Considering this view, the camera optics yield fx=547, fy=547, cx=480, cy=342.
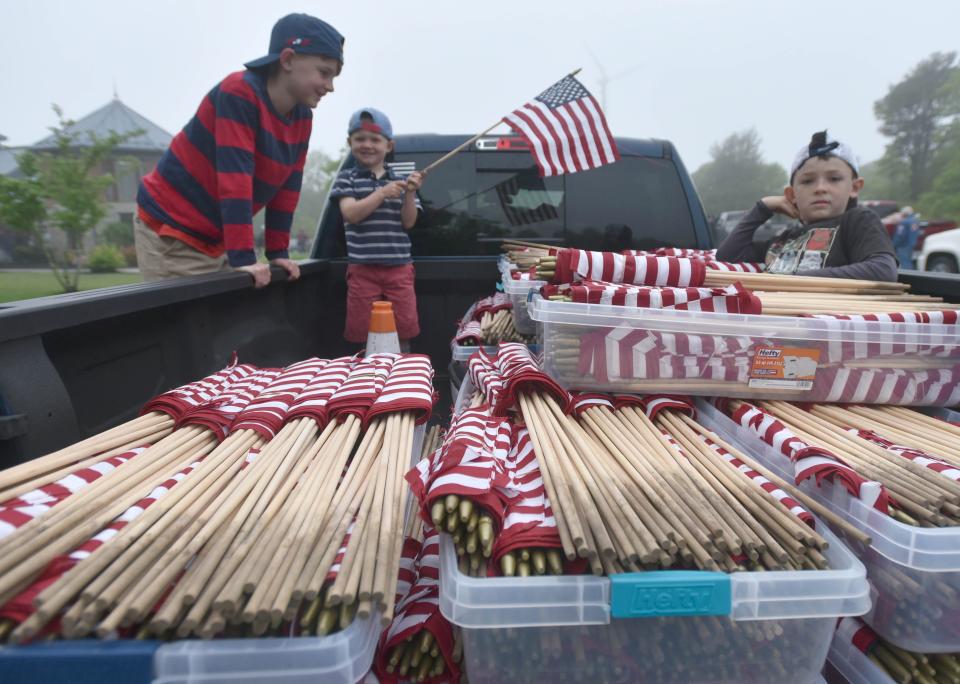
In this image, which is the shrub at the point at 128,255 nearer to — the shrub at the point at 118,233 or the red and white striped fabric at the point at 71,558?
the shrub at the point at 118,233

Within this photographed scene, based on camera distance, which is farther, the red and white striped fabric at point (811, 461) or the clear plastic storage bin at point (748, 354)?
the clear plastic storage bin at point (748, 354)

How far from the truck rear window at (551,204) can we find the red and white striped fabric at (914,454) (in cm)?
196

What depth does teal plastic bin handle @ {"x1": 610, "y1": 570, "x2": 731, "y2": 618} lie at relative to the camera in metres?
0.80

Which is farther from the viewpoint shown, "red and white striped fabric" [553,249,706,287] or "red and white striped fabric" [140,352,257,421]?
"red and white striped fabric" [553,249,706,287]

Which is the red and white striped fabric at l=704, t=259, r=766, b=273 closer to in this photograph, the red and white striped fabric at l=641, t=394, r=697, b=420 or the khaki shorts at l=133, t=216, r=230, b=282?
the red and white striped fabric at l=641, t=394, r=697, b=420

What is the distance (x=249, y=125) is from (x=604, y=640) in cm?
222

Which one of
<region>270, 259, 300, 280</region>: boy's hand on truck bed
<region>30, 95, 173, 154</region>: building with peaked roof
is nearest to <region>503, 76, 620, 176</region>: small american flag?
<region>270, 259, 300, 280</region>: boy's hand on truck bed

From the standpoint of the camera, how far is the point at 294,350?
2.59 metres

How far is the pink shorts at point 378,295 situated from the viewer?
2906 mm

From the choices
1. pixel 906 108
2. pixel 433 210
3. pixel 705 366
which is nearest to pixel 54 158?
pixel 433 210

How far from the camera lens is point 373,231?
294 cm

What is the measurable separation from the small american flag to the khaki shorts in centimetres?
156

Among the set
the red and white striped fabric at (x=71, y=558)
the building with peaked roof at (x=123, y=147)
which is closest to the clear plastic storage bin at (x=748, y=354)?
the red and white striped fabric at (x=71, y=558)

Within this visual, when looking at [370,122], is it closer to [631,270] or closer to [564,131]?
[564,131]
